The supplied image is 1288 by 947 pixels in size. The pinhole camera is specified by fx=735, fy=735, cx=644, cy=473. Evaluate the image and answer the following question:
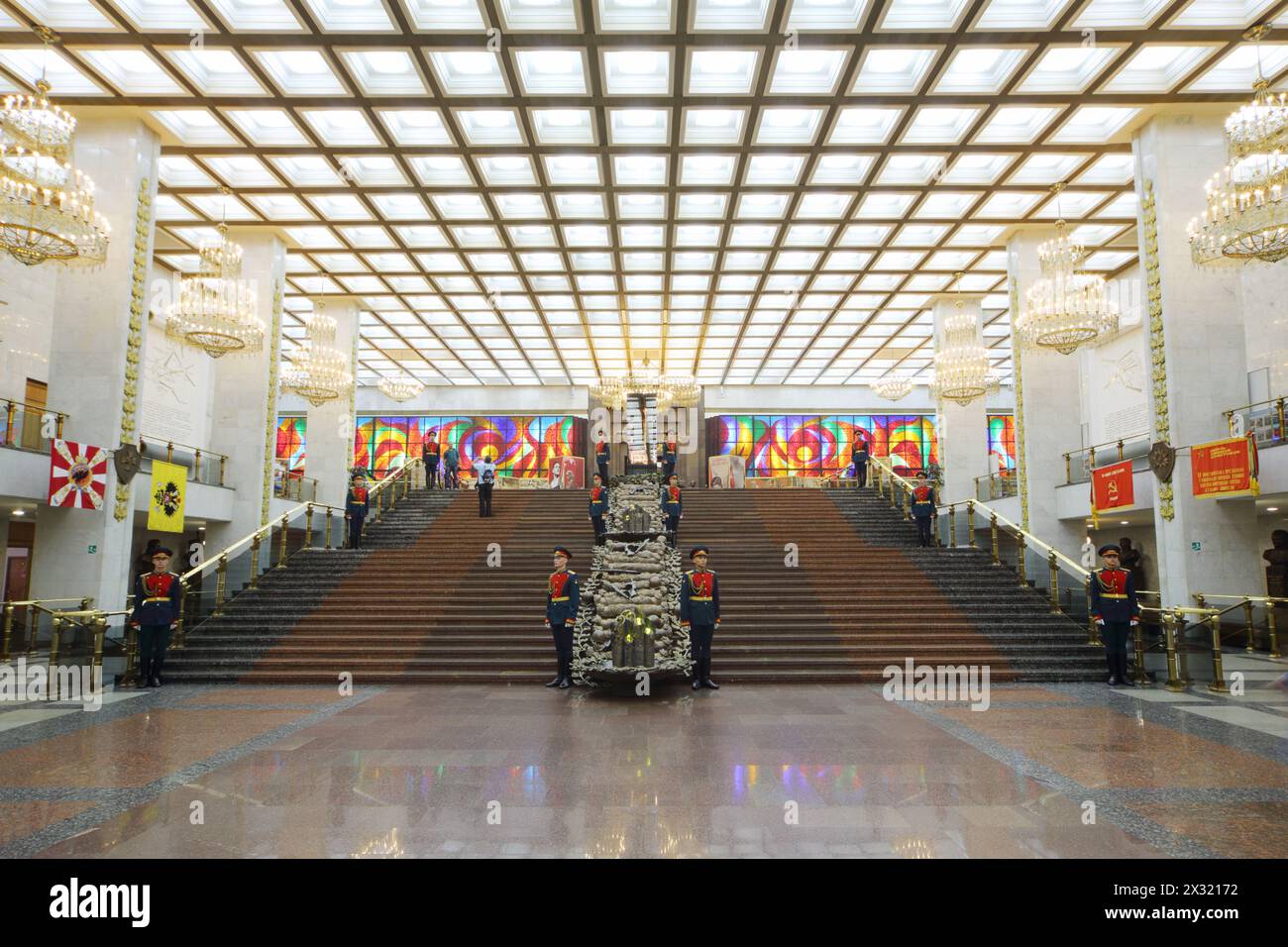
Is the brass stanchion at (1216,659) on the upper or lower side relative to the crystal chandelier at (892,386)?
lower

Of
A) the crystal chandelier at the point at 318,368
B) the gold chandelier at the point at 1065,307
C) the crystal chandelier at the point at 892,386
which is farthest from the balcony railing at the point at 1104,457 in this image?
the crystal chandelier at the point at 318,368

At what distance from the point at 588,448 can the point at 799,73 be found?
21753 mm

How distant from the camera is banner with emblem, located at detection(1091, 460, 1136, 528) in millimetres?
13328

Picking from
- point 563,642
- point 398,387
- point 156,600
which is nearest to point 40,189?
point 156,600

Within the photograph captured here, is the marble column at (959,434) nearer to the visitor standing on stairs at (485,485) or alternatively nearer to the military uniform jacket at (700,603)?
the visitor standing on stairs at (485,485)

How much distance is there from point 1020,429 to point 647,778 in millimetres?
15024

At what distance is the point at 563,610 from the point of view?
28.6ft

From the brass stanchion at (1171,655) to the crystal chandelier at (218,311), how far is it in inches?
566

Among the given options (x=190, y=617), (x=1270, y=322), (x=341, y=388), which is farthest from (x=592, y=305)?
(x=1270, y=322)

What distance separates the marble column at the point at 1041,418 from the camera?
16.3 m

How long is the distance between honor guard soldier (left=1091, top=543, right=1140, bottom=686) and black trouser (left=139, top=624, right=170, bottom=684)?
1168cm

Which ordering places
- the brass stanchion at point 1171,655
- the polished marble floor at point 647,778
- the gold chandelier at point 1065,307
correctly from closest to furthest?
the polished marble floor at point 647,778 → the brass stanchion at point 1171,655 → the gold chandelier at point 1065,307

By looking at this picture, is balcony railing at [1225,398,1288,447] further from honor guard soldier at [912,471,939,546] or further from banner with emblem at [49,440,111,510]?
banner with emblem at [49,440,111,510]

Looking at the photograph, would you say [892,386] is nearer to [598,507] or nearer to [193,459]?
[598,507]
